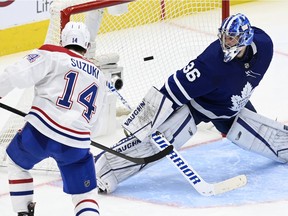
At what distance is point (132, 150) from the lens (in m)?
5.18

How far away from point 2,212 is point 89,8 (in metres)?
1.22

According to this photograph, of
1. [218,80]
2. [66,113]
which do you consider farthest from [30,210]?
[218,80]

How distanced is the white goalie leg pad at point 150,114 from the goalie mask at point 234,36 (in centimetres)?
38

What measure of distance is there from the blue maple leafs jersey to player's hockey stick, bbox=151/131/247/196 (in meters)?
0.19

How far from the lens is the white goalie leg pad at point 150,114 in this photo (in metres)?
5.08

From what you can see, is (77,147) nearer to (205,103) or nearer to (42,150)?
(42,150)

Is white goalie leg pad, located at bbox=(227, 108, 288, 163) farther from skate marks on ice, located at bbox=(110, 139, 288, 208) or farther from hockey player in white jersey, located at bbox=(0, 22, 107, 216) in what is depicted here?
hockey player in white jersey, located at bbox=(0, 22, 107, 216)

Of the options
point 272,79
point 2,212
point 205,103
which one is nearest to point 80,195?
point 2,212

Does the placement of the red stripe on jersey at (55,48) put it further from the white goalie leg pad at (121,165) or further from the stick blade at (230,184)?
the stick blade at (230,184)

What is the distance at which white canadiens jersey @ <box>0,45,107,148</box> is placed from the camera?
4.28 meters

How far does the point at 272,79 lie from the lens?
7.11 m

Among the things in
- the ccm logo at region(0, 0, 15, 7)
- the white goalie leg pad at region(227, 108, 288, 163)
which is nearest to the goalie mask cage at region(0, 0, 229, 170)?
the ccm logo at region(0, 0, 15, 7)

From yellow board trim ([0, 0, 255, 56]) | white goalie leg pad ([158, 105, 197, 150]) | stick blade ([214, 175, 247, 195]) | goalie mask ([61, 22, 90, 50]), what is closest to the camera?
goalie mask ([61, 22, 90, 50])

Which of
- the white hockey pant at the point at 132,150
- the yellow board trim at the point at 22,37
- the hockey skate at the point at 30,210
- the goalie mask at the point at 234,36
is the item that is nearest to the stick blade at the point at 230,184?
the white hockey pant at the point at 132,150
